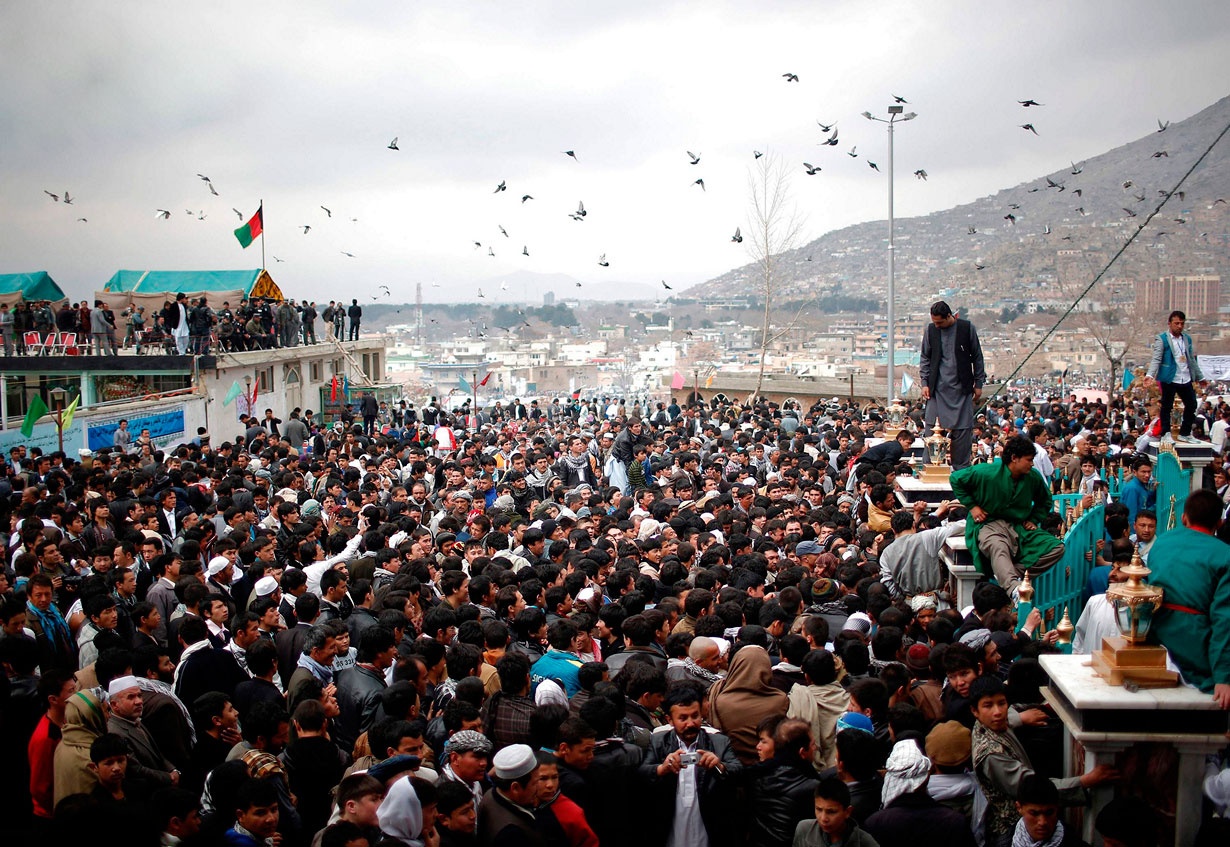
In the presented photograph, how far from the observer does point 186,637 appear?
5.78 metres

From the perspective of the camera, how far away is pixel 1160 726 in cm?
379

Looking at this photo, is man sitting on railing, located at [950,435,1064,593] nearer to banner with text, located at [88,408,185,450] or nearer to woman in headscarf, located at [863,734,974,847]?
woman in headscarf, located at [863,734,974,847]

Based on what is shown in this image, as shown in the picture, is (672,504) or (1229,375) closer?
(672,504)

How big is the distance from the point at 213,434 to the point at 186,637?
17.3 metres

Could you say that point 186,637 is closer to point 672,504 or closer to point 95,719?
point 95,719

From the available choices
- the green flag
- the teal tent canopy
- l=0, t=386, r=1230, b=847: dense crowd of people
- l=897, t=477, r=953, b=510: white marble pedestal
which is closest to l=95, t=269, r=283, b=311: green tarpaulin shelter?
the teal tent canopy

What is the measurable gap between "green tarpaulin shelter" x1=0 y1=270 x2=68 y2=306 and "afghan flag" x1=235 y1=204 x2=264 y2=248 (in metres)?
4.48

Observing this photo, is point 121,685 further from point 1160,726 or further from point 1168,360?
point 1168,360

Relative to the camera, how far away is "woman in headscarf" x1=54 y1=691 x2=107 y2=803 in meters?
4.61

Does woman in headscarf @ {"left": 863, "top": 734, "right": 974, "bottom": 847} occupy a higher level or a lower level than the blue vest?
lower

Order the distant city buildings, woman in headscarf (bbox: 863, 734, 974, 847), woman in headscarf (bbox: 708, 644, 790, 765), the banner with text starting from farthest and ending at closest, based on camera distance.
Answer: the distant city buildings
the banner with text
woman in headscarf (bbox: 708, 644, 790, 765)
woman in headscarf (bbox: 863, 734, 974, 847)

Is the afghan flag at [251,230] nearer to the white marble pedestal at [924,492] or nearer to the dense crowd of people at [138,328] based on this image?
the dense crowd of people at [138,328]

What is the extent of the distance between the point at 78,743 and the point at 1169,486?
30.6 ft

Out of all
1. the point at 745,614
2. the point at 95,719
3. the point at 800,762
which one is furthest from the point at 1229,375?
the point at 95,719
